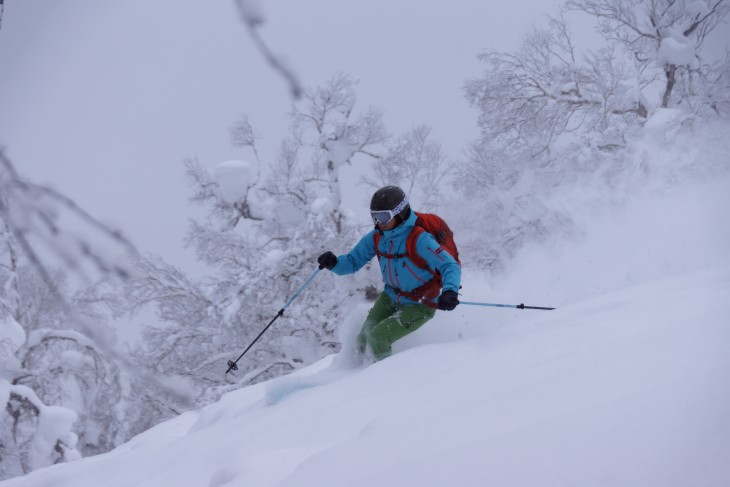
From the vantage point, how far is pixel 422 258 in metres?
3.99

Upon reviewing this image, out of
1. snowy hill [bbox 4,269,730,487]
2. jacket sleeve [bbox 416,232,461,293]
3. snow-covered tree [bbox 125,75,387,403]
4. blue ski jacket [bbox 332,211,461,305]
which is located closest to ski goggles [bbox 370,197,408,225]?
blue ski jacket [bbox 332,211,461,305]

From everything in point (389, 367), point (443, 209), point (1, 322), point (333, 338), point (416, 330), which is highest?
point (443, 209)

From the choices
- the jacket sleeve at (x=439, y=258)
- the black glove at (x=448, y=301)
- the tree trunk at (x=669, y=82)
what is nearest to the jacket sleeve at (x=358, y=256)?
the jacket sleeve at (x=439, y=258)

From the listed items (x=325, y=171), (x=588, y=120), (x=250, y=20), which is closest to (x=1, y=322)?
(x=250, y=20)

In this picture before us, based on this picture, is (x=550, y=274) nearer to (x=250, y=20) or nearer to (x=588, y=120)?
(x=588, y=120)

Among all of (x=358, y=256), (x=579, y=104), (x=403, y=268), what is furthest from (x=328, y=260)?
(x=579, y=104)

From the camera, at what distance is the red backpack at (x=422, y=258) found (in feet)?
13.1

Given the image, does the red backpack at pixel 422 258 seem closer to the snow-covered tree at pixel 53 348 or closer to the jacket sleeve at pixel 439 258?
the jacket sleeve at pixel 439 258

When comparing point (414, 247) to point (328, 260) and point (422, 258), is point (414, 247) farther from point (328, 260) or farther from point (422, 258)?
point (328, 260)

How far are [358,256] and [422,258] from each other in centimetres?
81

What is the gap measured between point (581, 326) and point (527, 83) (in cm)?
1198

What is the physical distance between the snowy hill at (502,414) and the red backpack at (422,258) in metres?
0.48

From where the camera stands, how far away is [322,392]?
3.41m

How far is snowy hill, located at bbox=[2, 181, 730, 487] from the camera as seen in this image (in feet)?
5.17
